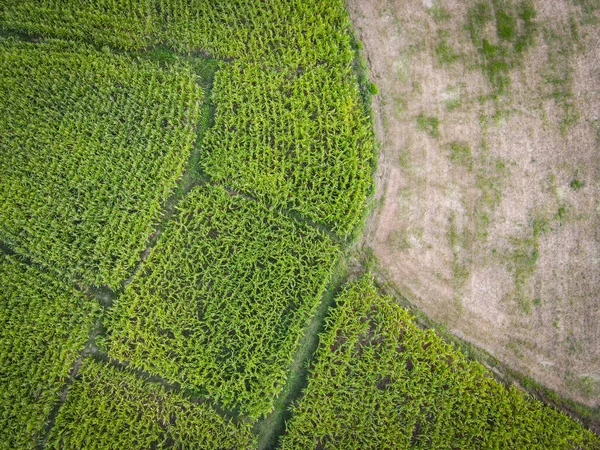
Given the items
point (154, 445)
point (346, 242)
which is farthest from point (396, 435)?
point (154, 445)

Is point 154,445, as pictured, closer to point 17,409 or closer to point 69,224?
point 17,409

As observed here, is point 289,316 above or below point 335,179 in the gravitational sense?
below

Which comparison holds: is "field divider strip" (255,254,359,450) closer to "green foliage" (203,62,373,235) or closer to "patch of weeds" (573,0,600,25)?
"green foliage" (203,62,373,235)

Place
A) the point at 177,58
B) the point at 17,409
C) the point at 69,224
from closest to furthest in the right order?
the point at 17,409
the point at 69,224
the point at 177,58

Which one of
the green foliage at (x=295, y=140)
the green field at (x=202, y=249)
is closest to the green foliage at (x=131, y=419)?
the green field at (x=202, y=249)

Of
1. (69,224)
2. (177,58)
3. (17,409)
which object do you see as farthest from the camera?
(177,58)

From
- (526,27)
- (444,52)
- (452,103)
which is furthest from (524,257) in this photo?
(526,27)

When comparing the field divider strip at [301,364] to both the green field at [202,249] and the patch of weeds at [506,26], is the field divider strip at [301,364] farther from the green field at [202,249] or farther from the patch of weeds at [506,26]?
the patch of weeds at [506,26]
